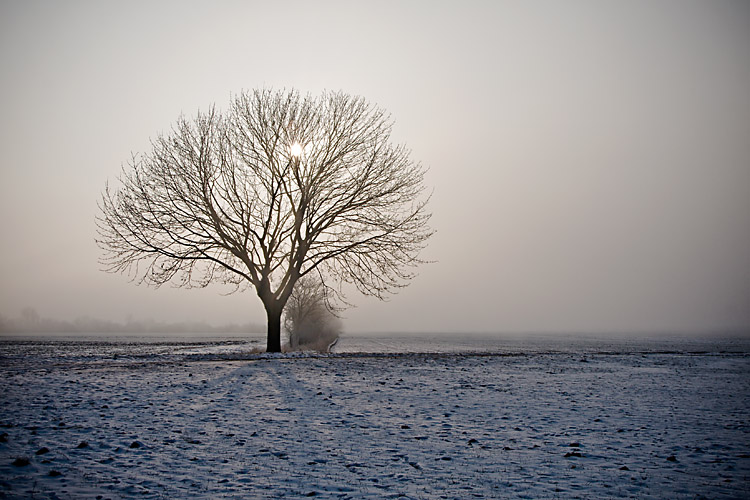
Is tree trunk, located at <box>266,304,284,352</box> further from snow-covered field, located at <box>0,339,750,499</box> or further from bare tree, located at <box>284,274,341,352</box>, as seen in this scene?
bare tree, located at <box>284,274,341,352</box>

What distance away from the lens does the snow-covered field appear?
6.53 metres

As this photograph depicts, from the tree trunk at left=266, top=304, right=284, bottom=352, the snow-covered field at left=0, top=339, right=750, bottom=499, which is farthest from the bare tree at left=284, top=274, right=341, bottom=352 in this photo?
the snow-covered field at left=0, top=339, right=750, bottom=499

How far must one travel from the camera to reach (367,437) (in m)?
9.05

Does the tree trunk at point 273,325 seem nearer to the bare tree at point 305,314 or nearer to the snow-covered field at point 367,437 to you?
the snow-covered field at point 367,437

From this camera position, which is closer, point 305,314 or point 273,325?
point 273,325

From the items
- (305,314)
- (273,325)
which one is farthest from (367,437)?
(305,314)

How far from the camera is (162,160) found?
27531 millimetres

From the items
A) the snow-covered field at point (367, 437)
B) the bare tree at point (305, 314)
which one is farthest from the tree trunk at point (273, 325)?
the bare tree at point (305, 314)

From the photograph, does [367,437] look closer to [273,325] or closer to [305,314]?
[273,325]

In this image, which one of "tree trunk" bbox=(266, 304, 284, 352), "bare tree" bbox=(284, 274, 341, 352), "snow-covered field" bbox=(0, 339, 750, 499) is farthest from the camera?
"bare tree" bbox=(284, 274, 341, 352)

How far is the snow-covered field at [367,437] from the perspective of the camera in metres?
6.53

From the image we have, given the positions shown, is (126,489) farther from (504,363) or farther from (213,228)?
(213,228)

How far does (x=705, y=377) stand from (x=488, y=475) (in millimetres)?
16508

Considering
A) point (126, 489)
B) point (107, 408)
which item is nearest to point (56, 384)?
point (107, 408)
